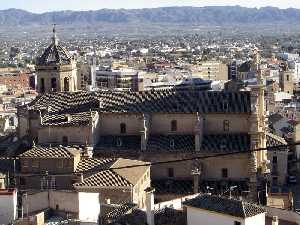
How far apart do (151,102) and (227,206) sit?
58.8ft

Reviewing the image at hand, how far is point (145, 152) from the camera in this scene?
136 feet

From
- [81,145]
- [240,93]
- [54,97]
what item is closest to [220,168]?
[240,93]

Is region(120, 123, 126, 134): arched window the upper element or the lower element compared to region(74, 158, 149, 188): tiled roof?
upper

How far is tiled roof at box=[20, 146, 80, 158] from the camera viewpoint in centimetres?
3925

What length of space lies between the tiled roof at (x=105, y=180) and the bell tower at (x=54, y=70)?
40.8 ft

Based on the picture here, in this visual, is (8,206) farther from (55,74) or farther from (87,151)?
(55,74)

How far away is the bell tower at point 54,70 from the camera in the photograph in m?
47.9

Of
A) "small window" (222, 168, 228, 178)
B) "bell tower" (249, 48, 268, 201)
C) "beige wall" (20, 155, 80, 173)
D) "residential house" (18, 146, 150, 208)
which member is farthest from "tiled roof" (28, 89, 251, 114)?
"beige wall" (20, 155, 80, 173)

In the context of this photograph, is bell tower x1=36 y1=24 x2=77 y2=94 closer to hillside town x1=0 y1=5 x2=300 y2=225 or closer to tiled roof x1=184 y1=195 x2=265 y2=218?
hillside town x1=0 y1=5 x2=300 y2=225

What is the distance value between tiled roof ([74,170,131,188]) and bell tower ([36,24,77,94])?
12431 mm

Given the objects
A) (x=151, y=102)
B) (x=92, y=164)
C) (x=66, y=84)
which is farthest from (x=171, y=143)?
(x=66, y=84)

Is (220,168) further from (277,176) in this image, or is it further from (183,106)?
(277,176)

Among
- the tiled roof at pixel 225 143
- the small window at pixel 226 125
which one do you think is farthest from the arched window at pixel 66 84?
the small window at pixel 226 125

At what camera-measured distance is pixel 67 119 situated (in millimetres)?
42531
